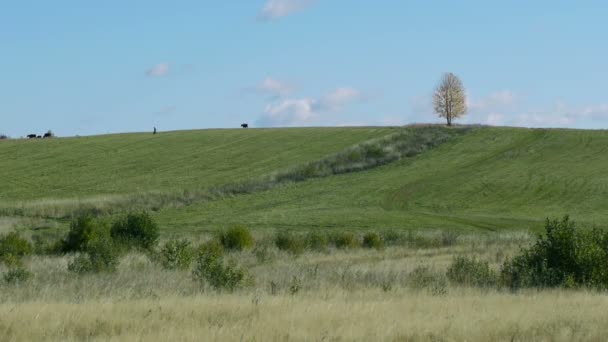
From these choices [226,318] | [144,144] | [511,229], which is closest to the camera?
[226,318]

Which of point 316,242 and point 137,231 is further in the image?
point 316,242

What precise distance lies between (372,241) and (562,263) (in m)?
18.7

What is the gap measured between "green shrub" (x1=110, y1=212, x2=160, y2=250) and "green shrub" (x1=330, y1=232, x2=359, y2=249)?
333 inches

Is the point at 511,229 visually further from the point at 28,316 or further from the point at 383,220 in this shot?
the point at 28,316

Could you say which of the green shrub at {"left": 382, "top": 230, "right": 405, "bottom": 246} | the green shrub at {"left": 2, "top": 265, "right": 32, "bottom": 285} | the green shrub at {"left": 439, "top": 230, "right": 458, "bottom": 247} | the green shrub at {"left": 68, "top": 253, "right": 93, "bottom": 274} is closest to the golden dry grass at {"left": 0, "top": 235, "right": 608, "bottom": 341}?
the green shrub at {"left": 2, "top": 265, "right": 32, "bottom": 285}

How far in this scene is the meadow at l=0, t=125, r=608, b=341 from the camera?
12070mm

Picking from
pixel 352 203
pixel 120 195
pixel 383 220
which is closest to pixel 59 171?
pixel 120 195

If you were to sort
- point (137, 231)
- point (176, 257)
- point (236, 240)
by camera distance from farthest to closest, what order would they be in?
point (236, 240) < point (137, 231) < point (176, 257)

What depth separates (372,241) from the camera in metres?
38.8

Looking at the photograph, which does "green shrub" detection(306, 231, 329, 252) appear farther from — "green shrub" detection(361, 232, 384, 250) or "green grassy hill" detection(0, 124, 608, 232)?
"green grassy hill" detection(0, 124, 608, 232)

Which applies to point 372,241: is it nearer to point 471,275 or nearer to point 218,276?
point 471,275

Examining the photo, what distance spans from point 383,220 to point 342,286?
2976cm

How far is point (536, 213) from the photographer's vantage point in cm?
5041

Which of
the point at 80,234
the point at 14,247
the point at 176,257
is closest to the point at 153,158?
the point at 80,234
